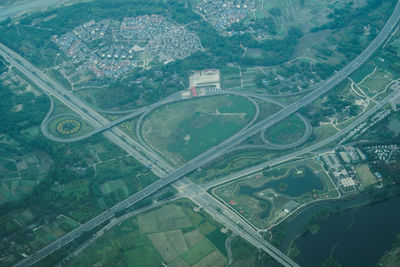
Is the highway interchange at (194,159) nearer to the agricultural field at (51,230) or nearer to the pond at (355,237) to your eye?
the agricultural field at (51,230)

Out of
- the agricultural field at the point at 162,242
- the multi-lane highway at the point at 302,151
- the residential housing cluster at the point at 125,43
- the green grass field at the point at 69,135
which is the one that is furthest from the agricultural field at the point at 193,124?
the residential housing cluster at the point at 125,43

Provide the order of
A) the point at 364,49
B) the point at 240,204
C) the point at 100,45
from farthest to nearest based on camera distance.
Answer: the point at 100,45, the point at 364,49, the point at 240,204

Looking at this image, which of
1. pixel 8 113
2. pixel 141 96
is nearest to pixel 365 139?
pixel 141 96

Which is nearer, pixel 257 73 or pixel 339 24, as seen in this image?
pixel 257 73

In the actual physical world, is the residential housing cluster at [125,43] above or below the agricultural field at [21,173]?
above

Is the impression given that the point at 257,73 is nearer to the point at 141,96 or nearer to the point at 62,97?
the point at 141,96

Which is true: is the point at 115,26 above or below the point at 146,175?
above
